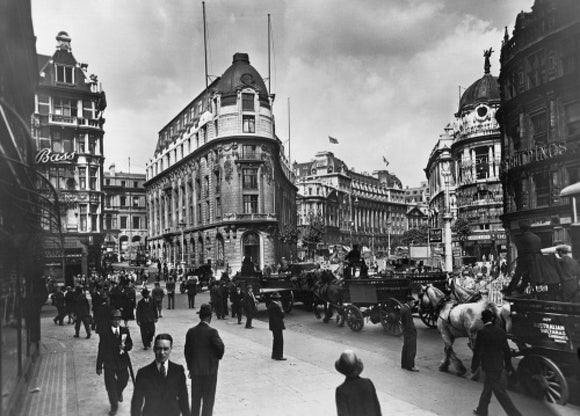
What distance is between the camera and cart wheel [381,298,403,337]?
53.6ft

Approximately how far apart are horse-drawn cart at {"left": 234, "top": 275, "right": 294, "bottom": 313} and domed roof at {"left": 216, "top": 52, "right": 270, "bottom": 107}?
1541 inches

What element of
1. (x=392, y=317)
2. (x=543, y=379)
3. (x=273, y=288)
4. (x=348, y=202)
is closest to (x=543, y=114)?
(x=273, y=288)

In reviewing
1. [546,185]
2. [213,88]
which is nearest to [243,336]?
[546,185]

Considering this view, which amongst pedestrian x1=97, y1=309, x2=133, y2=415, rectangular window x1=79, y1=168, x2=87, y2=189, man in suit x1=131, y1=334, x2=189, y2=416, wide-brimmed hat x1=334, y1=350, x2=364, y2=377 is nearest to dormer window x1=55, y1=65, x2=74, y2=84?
rectangular window x1=79, y1=168, x2=87, y2=189

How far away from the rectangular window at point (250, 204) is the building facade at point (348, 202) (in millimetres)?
57312

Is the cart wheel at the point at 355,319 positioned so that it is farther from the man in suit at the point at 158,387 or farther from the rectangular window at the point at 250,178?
the rectangular window at the point at 250,178

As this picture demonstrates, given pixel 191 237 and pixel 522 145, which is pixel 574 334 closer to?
pixel 522 145

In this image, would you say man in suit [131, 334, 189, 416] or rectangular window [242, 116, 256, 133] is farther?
rectangular window [242, 116, 256, 133]

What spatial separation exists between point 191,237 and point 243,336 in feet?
177

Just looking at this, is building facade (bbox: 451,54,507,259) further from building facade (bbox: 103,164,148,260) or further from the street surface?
building facade (bbox: 103,164,148,260)

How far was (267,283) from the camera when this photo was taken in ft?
78.8

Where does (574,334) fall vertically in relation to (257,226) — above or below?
below

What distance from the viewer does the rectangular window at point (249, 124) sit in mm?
59656

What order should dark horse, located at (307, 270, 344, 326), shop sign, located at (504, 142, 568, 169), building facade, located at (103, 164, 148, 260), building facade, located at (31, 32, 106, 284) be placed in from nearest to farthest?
dark horse, located at (307, 270, 344, 326) → shop sign, located at (504, 142, 568, 169) → building facade, located at (31, 32, 106, 284) → building facade, located at (103, 164, 148, 260)
